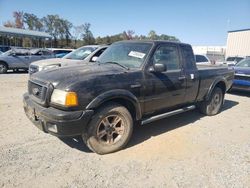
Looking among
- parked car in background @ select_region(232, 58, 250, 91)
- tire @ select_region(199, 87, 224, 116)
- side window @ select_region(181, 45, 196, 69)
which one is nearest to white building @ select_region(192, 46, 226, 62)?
parked car in background @ select_region(232, 58, 250, 91)

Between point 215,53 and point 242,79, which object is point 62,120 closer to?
point 242,79

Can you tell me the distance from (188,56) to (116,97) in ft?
7.88

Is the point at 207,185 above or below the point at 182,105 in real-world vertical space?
below

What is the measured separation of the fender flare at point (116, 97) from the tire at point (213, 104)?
8.84 feet

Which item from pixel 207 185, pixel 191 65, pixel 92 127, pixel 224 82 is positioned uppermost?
pixel 191 65

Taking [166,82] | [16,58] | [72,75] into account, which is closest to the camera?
[72,75]

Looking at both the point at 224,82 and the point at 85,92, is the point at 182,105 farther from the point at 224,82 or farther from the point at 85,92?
the point at 85,92

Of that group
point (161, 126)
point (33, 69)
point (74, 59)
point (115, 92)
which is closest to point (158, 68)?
point (115, 92)

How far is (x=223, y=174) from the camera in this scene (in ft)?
10.7

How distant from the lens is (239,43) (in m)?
28.5

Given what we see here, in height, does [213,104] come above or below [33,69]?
below

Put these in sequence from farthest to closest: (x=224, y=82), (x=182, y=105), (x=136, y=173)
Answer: (x=224, y=82)
(x=182, y=105)
(x=136, y=173)

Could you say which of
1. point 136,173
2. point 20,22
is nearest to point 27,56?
point 136,173

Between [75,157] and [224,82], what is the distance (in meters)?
4.76
